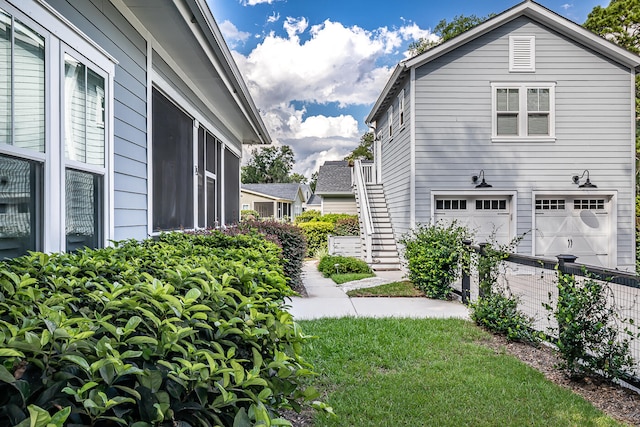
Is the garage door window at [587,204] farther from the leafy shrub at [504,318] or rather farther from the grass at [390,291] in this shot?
the leafy shrub at [504,318]

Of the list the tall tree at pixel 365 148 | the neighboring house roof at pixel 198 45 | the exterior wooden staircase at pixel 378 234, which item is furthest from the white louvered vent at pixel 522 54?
the tall tree at pixel 365 148

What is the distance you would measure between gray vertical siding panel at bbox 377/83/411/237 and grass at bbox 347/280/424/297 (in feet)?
9.02

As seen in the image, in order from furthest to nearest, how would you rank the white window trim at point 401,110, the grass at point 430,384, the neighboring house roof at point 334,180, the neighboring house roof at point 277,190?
the neighboring house roof at point 277,190 → the neighboring house roof at point 334,180 → the white window trim at point 401,110 → the grass at point 430,384

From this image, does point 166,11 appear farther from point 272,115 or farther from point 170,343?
point 272,115

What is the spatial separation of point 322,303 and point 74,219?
14.4 feet

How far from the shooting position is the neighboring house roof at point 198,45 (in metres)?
3.97

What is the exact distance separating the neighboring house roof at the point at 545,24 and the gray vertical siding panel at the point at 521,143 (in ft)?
0.52

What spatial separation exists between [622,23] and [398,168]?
43.8ft

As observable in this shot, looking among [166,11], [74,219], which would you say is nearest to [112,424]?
[74,219]

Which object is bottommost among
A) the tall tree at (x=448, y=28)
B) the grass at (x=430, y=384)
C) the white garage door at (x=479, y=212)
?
the grass at (x=430, y=384)

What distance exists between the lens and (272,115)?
33938mm

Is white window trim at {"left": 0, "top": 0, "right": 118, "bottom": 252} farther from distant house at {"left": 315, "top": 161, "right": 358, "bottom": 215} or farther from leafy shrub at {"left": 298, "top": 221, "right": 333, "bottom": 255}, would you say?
distant house at {"left": 315, "top": 161, "right": 358, "bottom": 215}

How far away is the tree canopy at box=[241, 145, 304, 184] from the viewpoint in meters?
55.6

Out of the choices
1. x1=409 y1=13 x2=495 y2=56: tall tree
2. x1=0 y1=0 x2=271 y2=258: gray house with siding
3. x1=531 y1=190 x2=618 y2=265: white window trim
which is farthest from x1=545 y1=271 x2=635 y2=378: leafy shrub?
x1=409 y1=13 x2=495 y2=56: tall tree
